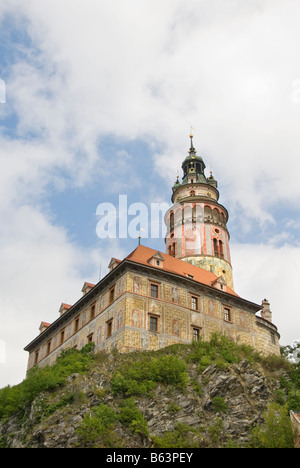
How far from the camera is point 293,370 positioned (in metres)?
36.4

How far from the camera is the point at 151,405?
2972cm

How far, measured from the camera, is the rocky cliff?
26922mm

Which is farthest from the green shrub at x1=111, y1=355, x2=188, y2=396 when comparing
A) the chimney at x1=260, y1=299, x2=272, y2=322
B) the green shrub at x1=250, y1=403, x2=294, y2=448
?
the chimney at x1=260, y1=299, x2=272, y2=322

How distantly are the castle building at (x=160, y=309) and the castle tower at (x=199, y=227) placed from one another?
4.8 inches

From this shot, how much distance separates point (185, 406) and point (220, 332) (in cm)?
1121

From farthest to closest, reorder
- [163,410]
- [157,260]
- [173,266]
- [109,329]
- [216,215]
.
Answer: [216,215] → [173,266] → [157,260] → [109,329] → [163,410]

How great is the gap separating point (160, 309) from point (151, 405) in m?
9.51

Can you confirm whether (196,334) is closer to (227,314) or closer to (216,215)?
(227,314)

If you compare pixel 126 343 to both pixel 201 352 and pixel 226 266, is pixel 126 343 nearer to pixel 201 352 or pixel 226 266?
pixel 201 352

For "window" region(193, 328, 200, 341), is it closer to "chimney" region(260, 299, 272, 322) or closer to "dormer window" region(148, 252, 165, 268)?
"dormer window" region(148, 252, 165, 268)

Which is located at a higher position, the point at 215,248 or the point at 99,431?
the point at 215,248

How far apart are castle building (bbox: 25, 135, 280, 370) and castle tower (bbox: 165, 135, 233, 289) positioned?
0.40ft

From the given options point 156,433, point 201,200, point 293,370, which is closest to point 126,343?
point 156,433

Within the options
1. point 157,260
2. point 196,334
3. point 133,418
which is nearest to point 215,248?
point 157,260
